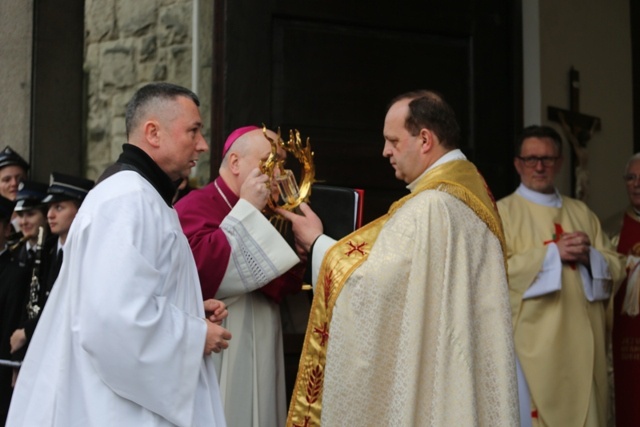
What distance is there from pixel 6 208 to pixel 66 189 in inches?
37.3

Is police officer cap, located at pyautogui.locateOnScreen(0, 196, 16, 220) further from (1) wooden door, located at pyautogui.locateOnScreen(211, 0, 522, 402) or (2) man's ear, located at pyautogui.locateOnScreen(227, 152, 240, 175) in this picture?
(2) man's ear, located at pyautogui.locateOnScreen(227, 152, 240, 175)

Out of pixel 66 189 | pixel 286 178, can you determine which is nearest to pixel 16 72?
pixel 66 189

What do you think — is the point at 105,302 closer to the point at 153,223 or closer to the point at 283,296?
the point at 153,223

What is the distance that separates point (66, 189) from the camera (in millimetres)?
6188

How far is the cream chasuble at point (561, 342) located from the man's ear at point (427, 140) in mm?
1563

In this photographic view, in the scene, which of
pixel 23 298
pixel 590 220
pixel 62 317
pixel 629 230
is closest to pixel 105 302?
pixel 62 317

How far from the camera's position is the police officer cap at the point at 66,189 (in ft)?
20.2

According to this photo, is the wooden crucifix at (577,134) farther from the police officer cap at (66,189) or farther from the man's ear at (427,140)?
the police officer cap at (66,189)

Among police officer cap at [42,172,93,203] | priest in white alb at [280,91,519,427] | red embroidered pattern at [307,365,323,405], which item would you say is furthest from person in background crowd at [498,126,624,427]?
police officer cap at [42,172,93,203]

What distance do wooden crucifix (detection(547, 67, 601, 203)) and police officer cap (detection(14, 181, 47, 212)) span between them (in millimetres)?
3207

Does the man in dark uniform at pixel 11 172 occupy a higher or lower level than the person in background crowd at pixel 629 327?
higher

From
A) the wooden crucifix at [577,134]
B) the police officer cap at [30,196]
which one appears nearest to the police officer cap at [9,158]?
the police officer cap at [30,196]

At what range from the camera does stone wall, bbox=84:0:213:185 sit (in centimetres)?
844

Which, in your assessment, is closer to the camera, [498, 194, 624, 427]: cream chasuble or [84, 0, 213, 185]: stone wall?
[498, 194, 624, 427]: cream chasuble
